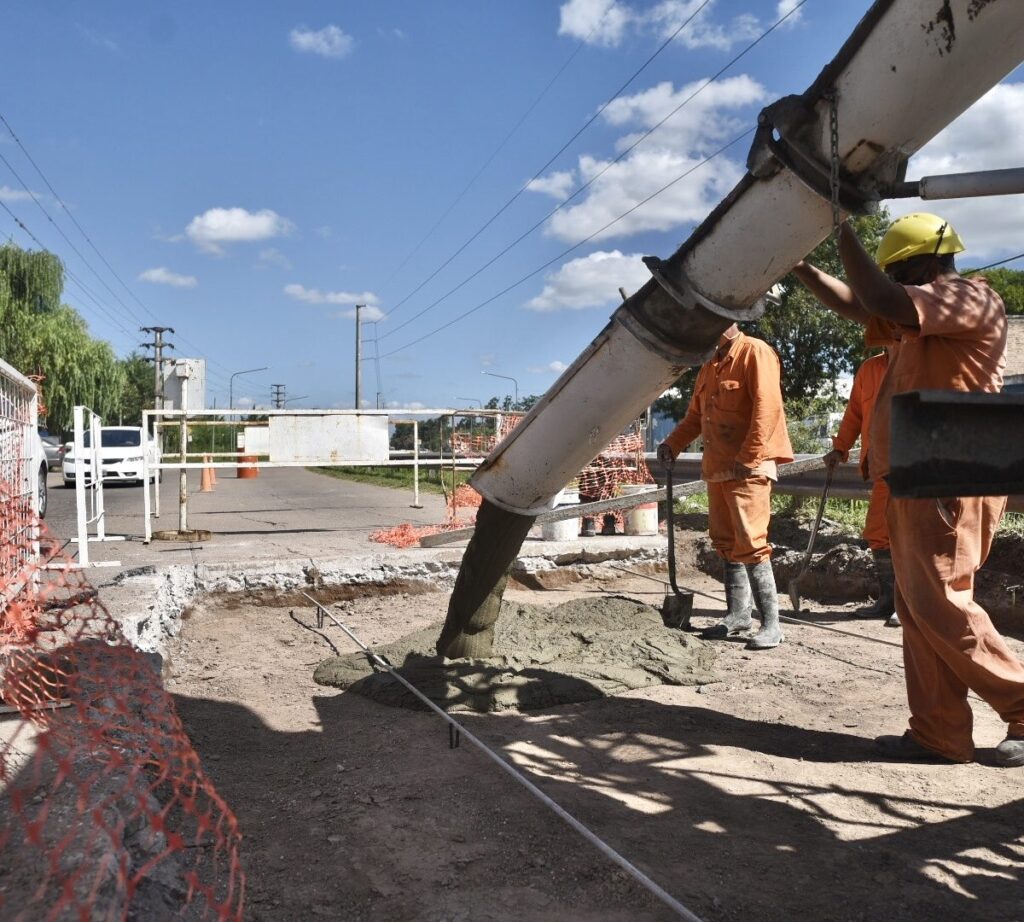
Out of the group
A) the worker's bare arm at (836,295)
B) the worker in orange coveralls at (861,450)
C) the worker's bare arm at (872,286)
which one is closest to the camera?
the worker's bare arm at (872,286)

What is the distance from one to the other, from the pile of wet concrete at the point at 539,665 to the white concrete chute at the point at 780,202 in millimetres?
1312

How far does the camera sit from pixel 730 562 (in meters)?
5.83

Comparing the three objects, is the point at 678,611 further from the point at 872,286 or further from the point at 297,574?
the point at 297,574

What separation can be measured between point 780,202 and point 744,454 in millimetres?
Result: 2895

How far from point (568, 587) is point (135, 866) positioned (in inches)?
234

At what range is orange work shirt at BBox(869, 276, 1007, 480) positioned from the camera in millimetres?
3158

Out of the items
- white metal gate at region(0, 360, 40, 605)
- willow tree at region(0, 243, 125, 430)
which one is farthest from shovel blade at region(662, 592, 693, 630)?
willow tree at region(0, 243, 125, 430)

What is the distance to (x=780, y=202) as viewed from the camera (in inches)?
105

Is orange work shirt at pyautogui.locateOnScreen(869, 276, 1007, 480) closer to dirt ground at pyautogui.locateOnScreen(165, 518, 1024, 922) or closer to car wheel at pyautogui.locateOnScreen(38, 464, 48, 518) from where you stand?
dirt ground at pyautogui.locateOnScreen(165, 518, 1024, 922)

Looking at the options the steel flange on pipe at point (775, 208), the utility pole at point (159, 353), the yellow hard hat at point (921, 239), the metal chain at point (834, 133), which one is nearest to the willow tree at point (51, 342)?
the utility pole at point (159, 353)

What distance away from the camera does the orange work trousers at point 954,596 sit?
129 inches

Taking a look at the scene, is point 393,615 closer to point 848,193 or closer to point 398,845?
point 398,845

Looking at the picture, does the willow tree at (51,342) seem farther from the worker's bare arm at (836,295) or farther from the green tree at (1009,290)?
the green tree at (1009,290)

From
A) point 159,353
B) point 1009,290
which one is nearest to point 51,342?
point 159,353
